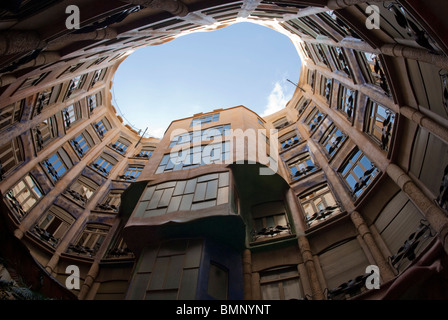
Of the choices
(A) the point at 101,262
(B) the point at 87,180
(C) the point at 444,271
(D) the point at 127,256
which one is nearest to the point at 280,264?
(C) the point at 444,271

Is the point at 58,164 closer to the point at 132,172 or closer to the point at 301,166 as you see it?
the point at 132,172

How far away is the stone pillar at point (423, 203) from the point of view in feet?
23.4

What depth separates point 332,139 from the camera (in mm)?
17250

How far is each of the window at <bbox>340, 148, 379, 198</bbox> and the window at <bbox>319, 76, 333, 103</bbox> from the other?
20.3ft

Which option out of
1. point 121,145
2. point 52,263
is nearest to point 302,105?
point 121,145

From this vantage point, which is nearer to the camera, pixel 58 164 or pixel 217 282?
pixel 217 282

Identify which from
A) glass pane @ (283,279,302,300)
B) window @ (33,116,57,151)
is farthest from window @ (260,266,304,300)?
window @ (33,116,57,151)

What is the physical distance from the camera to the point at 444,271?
680 cm

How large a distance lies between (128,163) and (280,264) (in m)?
19.1

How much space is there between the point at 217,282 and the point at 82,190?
14.8 meters

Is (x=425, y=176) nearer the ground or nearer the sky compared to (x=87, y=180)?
nearer the ground

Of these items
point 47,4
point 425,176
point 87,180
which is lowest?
point 425,176

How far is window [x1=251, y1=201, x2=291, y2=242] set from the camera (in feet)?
43.8

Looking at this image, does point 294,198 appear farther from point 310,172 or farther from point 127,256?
point 127,256
